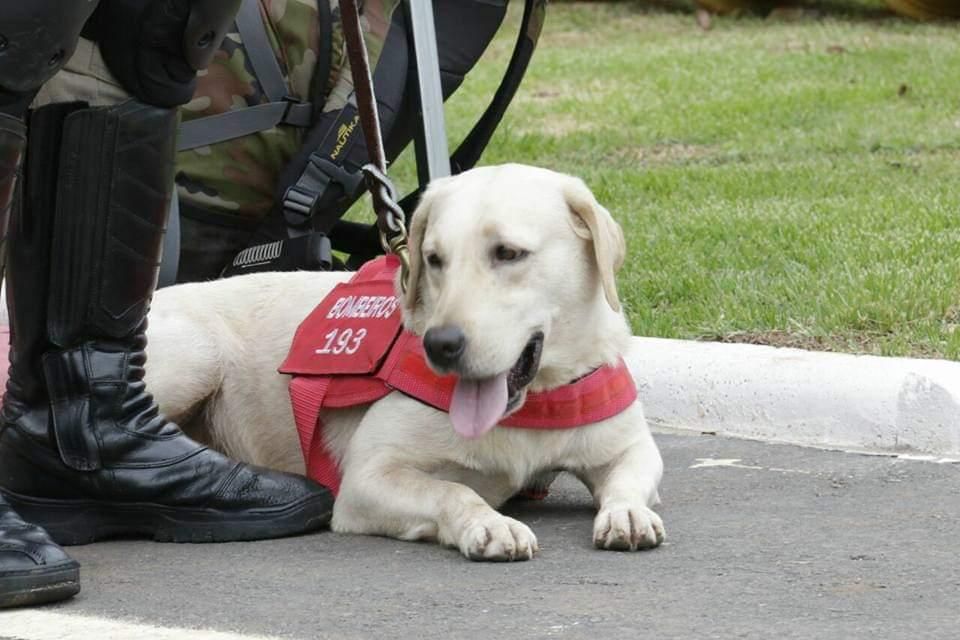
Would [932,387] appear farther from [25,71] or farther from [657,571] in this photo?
[25,71]

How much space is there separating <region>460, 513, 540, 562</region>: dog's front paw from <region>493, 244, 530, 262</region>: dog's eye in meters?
0.54

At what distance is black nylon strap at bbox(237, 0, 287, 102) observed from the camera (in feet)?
18.1

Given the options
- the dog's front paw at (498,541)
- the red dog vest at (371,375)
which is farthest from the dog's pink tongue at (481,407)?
the dog's front paw at (498,541)

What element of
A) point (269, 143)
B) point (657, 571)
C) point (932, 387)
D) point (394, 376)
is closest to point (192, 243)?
point (269, 143)

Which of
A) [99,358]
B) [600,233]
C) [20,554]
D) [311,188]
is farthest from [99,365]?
[311,188]

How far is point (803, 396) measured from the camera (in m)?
4.68

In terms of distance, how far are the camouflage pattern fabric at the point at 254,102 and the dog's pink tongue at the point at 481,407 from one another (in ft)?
6.94

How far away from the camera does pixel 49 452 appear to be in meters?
3.65

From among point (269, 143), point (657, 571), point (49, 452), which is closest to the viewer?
point (657, 571)

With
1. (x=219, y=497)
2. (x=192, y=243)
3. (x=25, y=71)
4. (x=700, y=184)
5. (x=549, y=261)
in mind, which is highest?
(x=25, y=71)

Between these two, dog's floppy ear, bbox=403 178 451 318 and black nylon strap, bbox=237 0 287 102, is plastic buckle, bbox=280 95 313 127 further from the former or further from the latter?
dog's floppy ear, bbox=403 178 451 318

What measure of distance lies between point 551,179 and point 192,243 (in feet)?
7.01

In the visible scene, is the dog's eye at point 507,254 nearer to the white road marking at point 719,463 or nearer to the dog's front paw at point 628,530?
the dog's front paw at point 628,530

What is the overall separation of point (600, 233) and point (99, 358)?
1.06 metres
